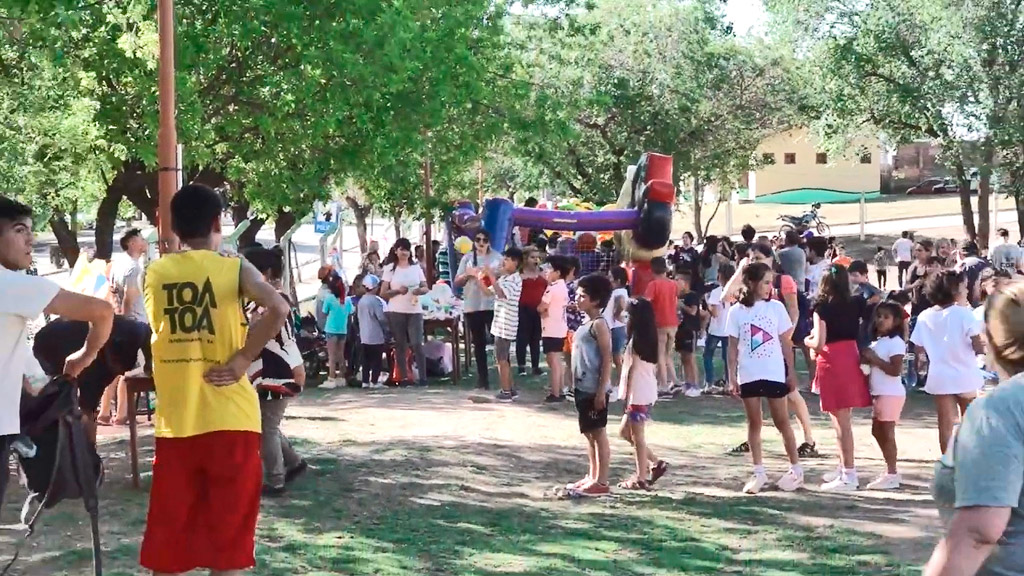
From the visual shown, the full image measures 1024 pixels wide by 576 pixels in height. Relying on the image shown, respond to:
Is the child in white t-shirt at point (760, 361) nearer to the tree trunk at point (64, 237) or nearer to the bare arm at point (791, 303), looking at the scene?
the bare arm at point (791, 303)

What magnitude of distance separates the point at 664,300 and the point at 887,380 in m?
5.10

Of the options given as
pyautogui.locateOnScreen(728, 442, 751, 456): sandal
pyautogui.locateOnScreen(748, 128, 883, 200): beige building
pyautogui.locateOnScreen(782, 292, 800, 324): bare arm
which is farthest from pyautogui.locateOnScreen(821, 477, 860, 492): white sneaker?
pyautogui.locateOnScreen(748, 128, 883, 200): beige building

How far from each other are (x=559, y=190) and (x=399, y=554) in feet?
123

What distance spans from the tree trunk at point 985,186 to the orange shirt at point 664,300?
69.7 feet

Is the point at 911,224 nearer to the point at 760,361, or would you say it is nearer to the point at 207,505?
the point at 760,361

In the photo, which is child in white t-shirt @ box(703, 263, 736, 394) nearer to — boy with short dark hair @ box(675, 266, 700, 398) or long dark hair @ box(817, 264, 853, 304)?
boy with short dark hair @ box(675, 266, 700, 398)

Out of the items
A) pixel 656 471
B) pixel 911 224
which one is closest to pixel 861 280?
pixel 656 471

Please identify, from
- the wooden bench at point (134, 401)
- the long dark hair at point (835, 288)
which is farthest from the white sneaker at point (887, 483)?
the wooden bench at point (134, 401)

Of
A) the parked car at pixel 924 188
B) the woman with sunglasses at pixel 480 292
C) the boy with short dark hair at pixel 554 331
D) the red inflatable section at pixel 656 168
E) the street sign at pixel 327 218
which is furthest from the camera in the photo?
the parked car at pixel 924 188

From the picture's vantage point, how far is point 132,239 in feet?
42.1

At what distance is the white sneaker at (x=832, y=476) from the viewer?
9.98 metres

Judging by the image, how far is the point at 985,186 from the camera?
35688mm

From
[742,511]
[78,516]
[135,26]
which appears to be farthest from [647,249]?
[78,516]

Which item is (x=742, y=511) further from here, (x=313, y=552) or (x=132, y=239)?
(x=132, y=239)
